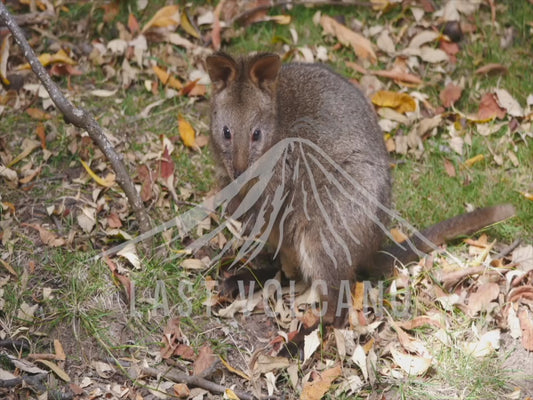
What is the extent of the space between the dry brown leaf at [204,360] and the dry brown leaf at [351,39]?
2703 mm

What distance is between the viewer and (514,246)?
4.43 meters

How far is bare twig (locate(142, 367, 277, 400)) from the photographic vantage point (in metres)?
3.73

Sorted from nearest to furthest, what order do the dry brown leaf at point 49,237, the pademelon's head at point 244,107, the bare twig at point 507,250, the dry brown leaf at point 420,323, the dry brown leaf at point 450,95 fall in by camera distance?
1. the pademelon's head at point 244,107
2. the dry brown leaf at point 420,323
3. the dry brown leaf at point 49,237
4. the bare twig at point 507,250
5. the dry brown leaf at point 450,95

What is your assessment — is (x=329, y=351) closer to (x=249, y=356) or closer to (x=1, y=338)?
(x=249, y=356)

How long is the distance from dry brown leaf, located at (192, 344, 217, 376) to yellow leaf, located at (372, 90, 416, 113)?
7.59 ft

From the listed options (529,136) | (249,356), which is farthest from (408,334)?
(529,136)

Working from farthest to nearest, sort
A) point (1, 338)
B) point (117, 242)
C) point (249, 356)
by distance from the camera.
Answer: point (117, 242)
point (249, 356)
point (1, 338)

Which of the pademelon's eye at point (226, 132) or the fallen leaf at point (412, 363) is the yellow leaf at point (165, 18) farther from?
the fallen leaf at point (412, 363)

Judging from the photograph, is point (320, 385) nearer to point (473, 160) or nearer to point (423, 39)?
point (473, 160)

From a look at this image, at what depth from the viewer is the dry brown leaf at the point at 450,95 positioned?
5.22 m

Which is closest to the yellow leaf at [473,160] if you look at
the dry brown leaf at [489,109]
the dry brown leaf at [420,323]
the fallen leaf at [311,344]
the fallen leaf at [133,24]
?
the dry brown leaf at [489,109]

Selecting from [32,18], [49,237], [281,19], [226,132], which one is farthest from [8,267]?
[281,19]

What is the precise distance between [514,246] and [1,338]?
3099 millimetres

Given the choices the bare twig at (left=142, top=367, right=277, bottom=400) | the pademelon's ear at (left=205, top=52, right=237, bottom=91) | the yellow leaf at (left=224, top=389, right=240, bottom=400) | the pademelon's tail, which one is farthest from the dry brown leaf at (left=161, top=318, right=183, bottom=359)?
the pademelon's ear at (left=205, top=52, right=237, bottom=91)
